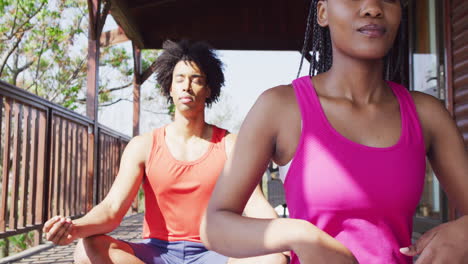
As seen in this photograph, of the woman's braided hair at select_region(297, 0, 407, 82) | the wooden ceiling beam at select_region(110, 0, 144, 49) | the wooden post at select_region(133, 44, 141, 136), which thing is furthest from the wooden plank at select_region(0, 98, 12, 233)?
the wooden post at select_region(133, 44, 141, 136)

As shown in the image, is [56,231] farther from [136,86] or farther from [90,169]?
[136,86]

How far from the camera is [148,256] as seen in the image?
181cm

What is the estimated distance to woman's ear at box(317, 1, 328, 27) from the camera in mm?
882

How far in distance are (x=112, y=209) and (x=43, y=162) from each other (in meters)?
2.28

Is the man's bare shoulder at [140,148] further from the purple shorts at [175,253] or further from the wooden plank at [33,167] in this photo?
the wooden plank at [33,167]

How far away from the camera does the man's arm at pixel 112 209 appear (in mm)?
1466

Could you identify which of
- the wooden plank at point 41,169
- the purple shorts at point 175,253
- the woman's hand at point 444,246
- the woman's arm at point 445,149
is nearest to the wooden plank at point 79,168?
the wooden plank at point 41,169

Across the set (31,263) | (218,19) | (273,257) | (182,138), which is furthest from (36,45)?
(273,257)

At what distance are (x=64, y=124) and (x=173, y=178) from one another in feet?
9.17

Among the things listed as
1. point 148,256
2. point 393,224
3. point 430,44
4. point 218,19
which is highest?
point 218,19

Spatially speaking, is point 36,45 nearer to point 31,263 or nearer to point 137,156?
point 31,263

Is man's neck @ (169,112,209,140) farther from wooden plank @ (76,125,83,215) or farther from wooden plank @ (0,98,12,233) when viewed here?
wooden plank @ (76,125,83,215)

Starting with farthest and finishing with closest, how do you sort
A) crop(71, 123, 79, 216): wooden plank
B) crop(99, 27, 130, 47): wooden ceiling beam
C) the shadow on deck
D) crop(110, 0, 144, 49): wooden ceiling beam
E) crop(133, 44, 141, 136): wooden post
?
1. crop(133, 44, 141, 136): wooden post
2. crop(99, 27, 130, 47): wooden ceiling beam
3. crop(110, 0, 144, 49): wooden ceiling beam
4. crop(71, 123, 79, 216): wooden plank
5. the shadow on deck

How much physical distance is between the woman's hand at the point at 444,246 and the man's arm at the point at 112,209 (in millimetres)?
1100
